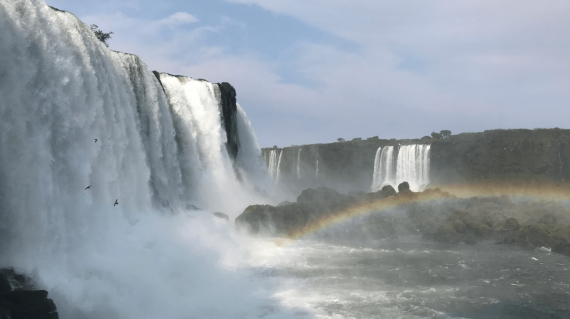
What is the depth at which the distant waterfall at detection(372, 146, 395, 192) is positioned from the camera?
38.6m

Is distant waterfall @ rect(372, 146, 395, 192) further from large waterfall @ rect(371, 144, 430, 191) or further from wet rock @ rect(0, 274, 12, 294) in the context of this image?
wet rock @ rect(0, 274, 12, 294)

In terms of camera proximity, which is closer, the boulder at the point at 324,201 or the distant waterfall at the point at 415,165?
the boulder at the point at 324,201

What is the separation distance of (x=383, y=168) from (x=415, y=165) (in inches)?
132

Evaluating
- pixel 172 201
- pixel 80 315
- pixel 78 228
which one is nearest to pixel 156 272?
pixel 78 228

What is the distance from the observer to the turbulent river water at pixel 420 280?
1146 cm

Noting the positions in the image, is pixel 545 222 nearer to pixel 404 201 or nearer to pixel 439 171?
pixel 404 201

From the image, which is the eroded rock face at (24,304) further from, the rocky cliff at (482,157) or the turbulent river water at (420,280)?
the rocky cliff at (482,157)

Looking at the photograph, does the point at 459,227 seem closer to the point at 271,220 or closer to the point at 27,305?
the point at 271,220

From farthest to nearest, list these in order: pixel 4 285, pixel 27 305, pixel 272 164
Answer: pixel 272 164 → pixel 4 285 → pixel 27 305

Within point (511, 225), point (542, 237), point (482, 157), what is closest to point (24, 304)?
point (542, 237)

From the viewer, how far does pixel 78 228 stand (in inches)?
488

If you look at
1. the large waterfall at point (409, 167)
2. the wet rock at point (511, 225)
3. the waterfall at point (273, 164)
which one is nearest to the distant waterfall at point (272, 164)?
the waterfall at point (273, 164)

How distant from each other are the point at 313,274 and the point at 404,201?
14051 millimetres

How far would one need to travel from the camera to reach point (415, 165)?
121 feet
